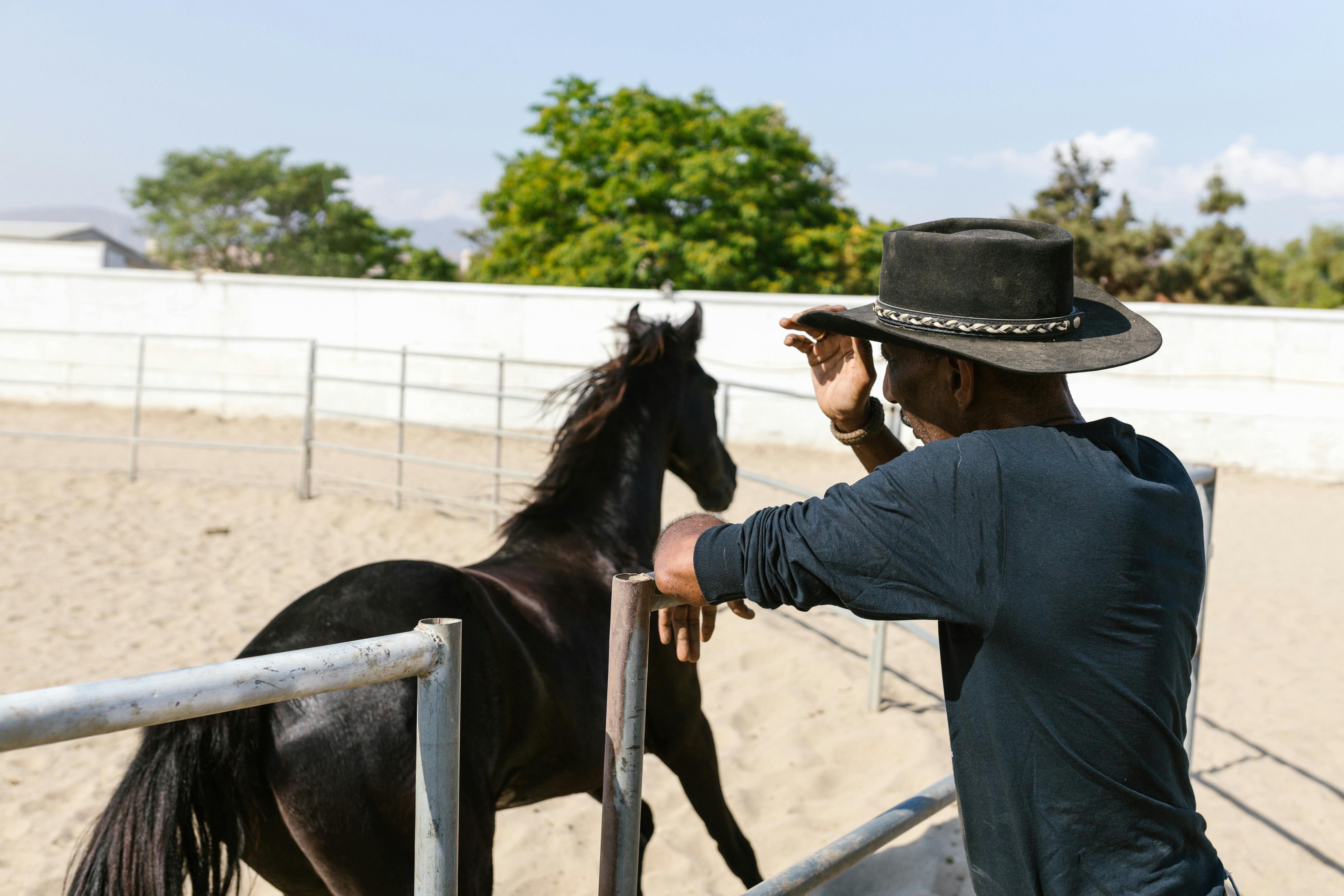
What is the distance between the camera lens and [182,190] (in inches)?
1465

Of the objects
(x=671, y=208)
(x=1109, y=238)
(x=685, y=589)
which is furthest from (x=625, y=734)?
(x=1109, y=238)

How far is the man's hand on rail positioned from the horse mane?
1.47m

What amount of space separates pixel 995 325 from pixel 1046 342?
0.07 meters

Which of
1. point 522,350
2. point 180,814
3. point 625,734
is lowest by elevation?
point 180,814

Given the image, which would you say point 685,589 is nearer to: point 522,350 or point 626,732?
point 626,732

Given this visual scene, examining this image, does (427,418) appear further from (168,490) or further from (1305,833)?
(1305,833)

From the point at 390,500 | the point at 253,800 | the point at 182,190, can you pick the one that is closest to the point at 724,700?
the point at 253,800

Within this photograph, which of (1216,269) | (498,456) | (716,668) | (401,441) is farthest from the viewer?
(1216,269)

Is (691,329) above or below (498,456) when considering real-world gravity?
above

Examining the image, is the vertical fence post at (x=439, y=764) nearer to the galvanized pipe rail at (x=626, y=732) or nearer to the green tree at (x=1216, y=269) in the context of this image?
the galvanized pipe rail at (x=626, y=732)

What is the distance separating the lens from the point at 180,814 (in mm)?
1655

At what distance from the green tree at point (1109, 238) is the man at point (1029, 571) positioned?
78.2 feet

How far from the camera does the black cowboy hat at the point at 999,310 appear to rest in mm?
1103

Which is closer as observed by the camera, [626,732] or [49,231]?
[626,732]
